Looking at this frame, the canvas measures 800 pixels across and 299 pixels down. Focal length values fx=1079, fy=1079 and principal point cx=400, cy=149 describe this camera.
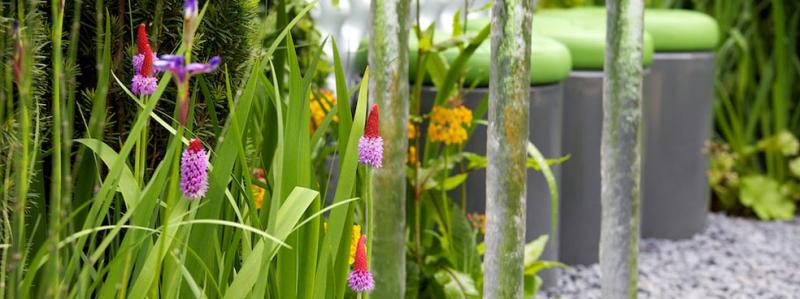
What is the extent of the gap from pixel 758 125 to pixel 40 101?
3.17 m

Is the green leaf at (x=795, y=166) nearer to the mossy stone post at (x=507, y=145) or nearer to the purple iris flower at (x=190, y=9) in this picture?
the mossy stone post at (x=507, y=145)

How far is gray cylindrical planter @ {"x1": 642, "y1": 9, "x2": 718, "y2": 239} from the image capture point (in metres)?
3.23

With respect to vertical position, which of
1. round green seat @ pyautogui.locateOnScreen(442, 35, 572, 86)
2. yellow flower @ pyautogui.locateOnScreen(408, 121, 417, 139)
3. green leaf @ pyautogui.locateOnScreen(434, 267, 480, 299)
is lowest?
green leaf @ pyautogui.locateOnScreen(434, 267, 480, 299)

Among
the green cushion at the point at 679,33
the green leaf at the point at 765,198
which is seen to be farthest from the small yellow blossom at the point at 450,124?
the green leaf at the point at 765,198

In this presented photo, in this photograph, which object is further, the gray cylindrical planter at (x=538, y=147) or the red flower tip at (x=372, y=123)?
the gray cylindrical planter at (x=538, y=147)

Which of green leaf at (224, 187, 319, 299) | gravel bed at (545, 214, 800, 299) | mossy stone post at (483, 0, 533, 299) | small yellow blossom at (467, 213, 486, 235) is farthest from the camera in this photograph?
gravel bed at (545, 214, 800, 299)

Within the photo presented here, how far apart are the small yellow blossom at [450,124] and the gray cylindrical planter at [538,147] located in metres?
0.25

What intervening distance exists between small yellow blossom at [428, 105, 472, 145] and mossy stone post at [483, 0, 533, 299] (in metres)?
0.60

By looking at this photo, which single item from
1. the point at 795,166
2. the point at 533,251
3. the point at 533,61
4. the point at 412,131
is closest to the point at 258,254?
the point at 412,131

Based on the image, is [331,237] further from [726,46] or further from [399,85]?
[726,46]

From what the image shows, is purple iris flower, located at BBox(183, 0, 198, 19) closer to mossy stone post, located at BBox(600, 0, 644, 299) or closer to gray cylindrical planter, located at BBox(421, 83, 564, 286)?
mossy stone post, located at BBox(600, 0, 644, 299)

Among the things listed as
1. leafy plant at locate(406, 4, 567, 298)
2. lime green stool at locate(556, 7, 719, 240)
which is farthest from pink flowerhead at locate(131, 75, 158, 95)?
lime green stool at locate(556, 7, 719, 240)

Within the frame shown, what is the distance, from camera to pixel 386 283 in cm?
172

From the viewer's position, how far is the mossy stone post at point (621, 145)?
1.64 m
